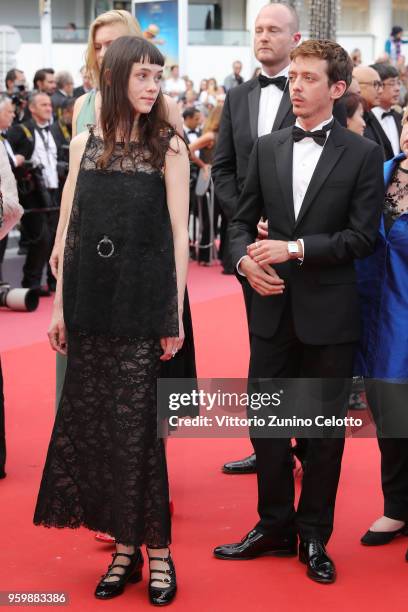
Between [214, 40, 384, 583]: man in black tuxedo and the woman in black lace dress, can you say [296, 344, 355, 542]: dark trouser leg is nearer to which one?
[214, 40, 384, 583]: man in black tuxedo

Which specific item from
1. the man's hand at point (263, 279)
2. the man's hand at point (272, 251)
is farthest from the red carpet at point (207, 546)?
the man's hand at point (272, 251)

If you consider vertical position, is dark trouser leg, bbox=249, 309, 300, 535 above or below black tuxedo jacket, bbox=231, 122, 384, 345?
below

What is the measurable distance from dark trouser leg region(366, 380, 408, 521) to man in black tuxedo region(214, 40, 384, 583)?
1.00ft

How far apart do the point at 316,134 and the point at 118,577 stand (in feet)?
5.52

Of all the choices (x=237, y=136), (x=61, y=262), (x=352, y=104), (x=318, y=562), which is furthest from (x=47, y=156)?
(x=318, y=562)

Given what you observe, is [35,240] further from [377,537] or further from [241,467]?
[377,537]

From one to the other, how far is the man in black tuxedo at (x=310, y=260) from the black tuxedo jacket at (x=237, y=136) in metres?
0.81

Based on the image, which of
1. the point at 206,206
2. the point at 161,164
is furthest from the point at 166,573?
the point at 206,206

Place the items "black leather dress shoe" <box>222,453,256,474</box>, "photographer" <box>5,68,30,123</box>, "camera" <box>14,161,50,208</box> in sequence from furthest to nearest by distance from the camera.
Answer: "photographer" <box>5,68,30,123</box> < "camera" <box>14,161,50,208</box> < "black leather dress shoe" <box>222,453,256,474</box>

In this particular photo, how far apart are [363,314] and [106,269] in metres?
1.04

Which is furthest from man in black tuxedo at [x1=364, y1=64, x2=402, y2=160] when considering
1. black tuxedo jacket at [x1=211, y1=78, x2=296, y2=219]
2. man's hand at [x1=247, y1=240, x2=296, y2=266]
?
man's hand at [x1=247, y1=240, x2=296, y2=266]

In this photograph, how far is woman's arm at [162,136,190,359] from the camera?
3.22 meters

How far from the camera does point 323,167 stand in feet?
11.1

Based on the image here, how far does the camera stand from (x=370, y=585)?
341 centimetres
